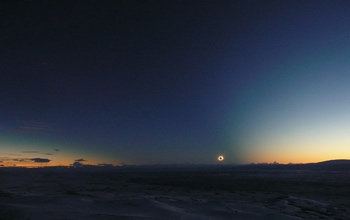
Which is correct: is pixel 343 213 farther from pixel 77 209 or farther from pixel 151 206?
pixel 77 209

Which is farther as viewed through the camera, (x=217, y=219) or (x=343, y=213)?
(x=343, y=213)

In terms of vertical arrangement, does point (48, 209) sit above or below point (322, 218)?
above

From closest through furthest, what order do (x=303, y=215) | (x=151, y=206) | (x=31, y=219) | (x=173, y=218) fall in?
1. (x=31, y=219)
2. (x=173, y=218)
3. (x=303, y=215)
4. (x=151, y=206)

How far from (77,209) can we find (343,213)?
1555cm

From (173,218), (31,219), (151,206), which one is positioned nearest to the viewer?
(31,219)

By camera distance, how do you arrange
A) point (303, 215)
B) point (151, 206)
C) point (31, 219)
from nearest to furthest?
point (31, 219)
point (303, 215)
point (151, 206)

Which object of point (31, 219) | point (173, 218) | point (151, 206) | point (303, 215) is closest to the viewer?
point (31, 219)

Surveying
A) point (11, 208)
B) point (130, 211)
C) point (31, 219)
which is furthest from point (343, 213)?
point (11, 208)

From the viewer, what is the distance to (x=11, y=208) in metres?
15.9

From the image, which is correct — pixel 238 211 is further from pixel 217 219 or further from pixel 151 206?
pixel 151 206

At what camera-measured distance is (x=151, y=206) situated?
17.2 metres

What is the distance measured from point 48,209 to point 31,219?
8.99ft

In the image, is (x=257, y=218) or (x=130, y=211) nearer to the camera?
(x=257, y=218)

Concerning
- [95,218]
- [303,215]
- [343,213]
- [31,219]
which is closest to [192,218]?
[95,218]
